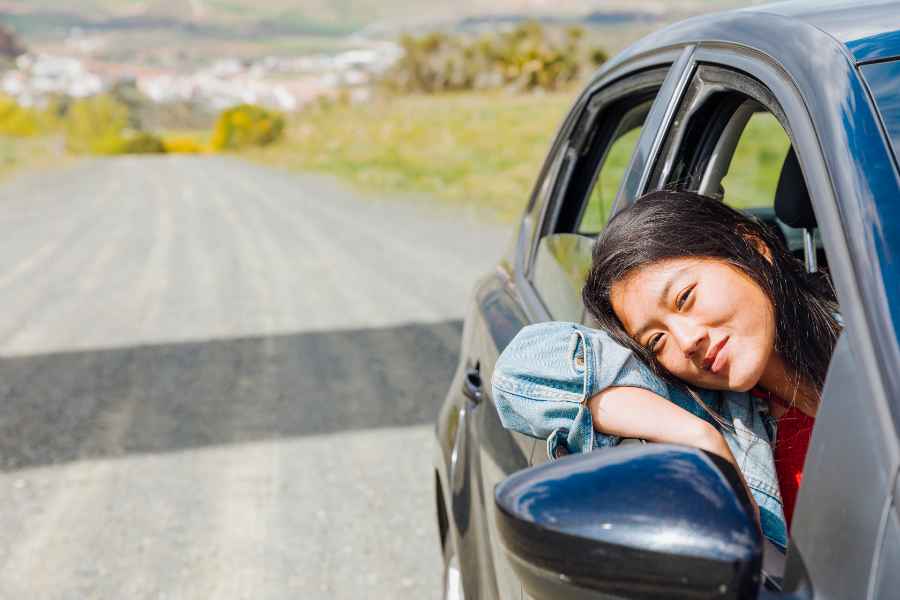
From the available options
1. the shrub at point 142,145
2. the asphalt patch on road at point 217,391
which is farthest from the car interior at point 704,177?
the shrub at point 142,145

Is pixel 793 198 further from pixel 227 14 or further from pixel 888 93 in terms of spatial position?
pixel 227 14

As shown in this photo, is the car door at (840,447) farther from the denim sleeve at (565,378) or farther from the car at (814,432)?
the denim sleeve at (565,378)

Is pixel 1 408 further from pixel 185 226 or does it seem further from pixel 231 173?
pixel 231 173

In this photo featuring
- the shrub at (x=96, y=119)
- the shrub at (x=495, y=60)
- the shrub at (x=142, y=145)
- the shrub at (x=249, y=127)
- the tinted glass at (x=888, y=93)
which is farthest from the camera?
the shrub at (x=96, y=119)

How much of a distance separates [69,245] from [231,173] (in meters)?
16.6

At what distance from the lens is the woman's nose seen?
4.39ft

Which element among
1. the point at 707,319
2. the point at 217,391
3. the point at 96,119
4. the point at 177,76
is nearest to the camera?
the point at 707,319

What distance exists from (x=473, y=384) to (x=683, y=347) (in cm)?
108

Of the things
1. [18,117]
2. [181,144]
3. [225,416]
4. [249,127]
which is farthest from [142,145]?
[225,416]

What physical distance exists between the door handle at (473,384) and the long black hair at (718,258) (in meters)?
0.83

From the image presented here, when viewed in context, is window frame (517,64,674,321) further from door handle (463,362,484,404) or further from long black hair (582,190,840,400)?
long black hair (582,190,840,400)

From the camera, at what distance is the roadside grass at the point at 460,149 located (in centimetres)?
243

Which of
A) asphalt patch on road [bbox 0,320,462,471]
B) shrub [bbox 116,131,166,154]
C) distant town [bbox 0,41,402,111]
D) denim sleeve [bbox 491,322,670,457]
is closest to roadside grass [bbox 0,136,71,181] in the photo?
asphalt patch on road [bbox 0,320,462,471]

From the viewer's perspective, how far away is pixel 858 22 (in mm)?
1338
